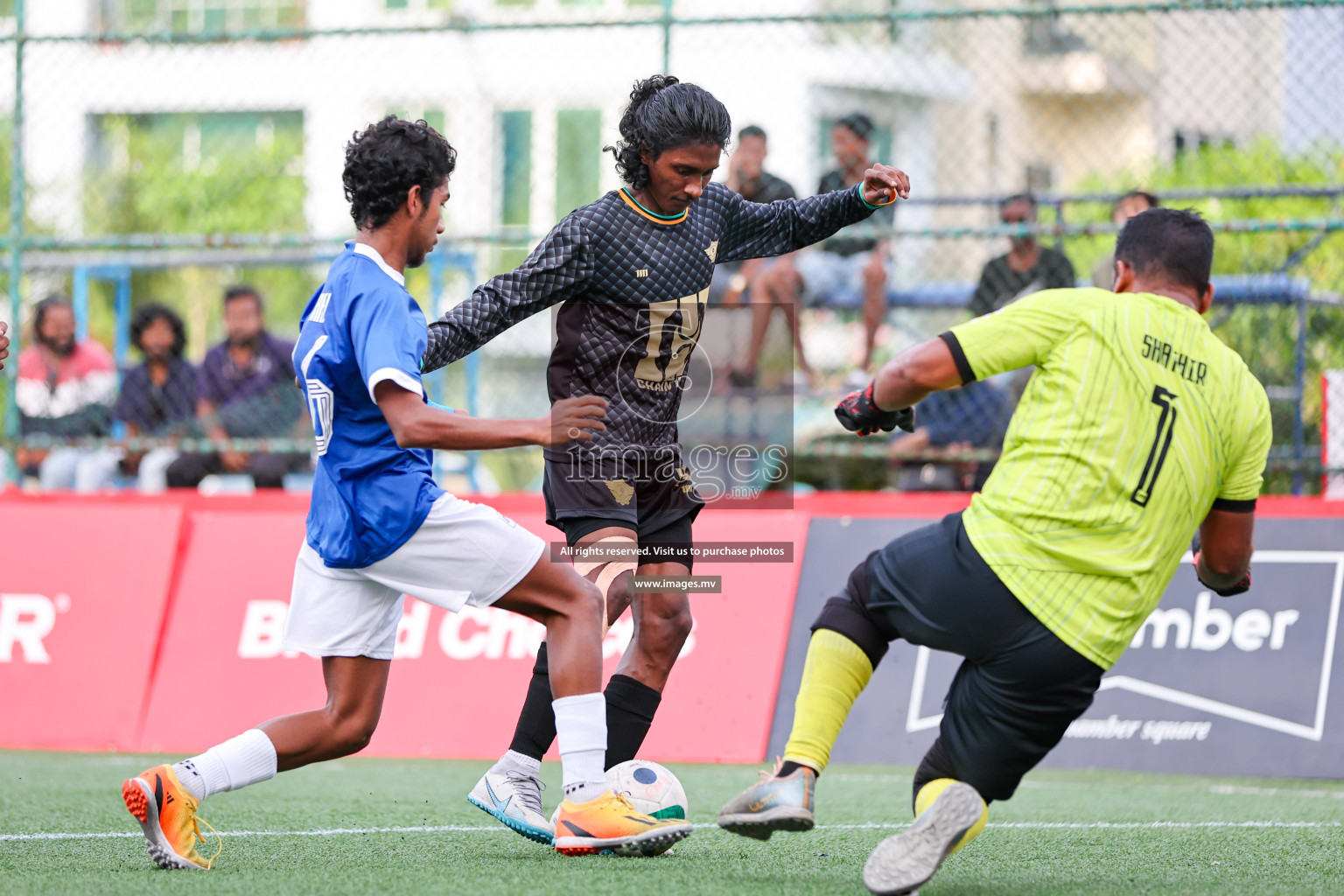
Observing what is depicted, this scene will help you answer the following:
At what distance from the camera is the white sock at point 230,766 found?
3.89 meters

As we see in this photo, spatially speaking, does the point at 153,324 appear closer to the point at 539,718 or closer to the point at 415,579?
the point at 539,718

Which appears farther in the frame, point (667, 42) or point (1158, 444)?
point (667, 42)

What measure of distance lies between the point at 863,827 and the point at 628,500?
140 cm

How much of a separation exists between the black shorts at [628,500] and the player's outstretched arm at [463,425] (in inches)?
30.7

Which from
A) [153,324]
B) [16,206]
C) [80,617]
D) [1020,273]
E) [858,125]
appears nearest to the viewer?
[80,617]

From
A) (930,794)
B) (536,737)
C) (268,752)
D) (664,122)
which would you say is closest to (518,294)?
(664,122)

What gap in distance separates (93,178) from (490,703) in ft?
45.8

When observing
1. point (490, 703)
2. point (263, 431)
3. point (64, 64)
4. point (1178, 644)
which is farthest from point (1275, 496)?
point (64, 64)

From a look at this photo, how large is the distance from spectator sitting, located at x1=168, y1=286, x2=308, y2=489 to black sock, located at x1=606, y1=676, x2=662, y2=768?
4.38 metres

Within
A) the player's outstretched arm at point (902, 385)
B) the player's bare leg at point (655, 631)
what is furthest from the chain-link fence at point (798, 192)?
the player's outstretched arm at point (902, 385)

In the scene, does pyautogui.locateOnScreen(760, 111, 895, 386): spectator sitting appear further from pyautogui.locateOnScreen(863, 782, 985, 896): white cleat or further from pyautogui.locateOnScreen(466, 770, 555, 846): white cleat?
pyautogui.locateOnScreen(863, 782, 985, 896): white cleat

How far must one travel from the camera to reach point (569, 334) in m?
4.47

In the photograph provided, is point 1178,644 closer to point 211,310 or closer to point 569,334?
point 569,334

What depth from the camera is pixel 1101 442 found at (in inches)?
133
